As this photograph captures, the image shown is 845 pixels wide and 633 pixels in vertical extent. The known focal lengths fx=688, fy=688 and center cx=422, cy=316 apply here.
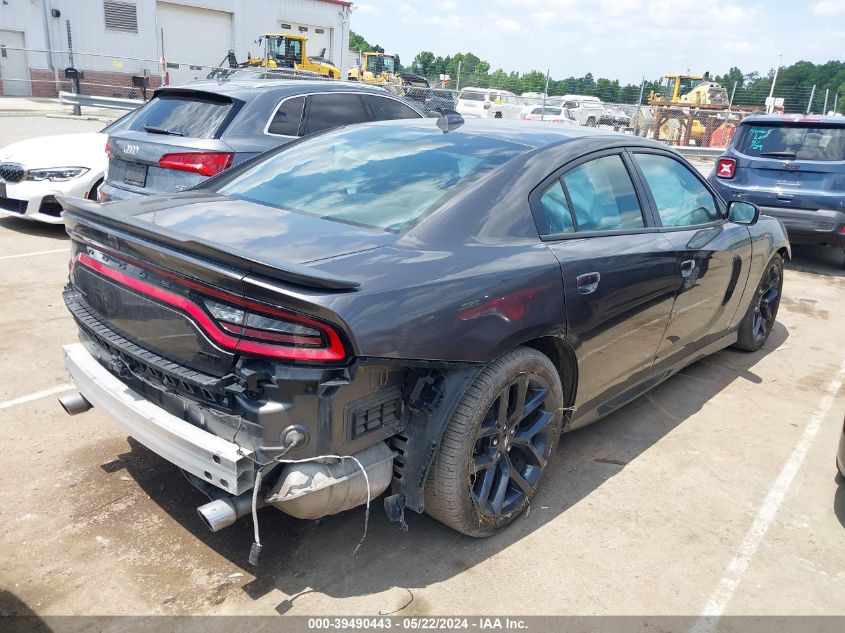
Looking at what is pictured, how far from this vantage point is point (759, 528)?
3074mm

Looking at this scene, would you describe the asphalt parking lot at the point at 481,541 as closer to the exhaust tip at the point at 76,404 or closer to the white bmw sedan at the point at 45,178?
the exhaust tip at the point at 76,404

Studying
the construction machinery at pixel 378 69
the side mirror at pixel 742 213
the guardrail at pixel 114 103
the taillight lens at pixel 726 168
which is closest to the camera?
the side mirror at pixel 742 213

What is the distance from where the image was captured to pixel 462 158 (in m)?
3.06

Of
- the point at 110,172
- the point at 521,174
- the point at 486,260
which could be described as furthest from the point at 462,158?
the point at 110,172

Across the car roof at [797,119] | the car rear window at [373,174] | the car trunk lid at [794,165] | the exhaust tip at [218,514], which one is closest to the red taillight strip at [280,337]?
the exhaust tip at [218,514]

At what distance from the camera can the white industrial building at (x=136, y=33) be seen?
29.8 meters

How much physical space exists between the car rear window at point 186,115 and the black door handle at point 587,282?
381cm

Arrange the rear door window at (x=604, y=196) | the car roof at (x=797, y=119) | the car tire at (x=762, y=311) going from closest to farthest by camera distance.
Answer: the rear door window at (x=604, y=196) → the car tire at (x=762, y=311) → the car roof at (x=797, y=119)

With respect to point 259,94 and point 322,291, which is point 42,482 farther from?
point 259,94

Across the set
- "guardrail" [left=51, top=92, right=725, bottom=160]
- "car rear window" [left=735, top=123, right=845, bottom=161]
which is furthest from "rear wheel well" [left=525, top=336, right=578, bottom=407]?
"guardrail" [left=51, top=92, right=725, bottom=160]

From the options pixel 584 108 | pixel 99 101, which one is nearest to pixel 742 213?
pixel 99 101

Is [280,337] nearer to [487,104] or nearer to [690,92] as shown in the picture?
[487,104]

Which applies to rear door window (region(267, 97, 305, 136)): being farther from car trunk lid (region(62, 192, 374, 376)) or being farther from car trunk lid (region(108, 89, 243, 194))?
car trunk lid (region(62, 192, 374, 376))

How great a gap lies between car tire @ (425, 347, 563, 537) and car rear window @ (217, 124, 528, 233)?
2.33ft
